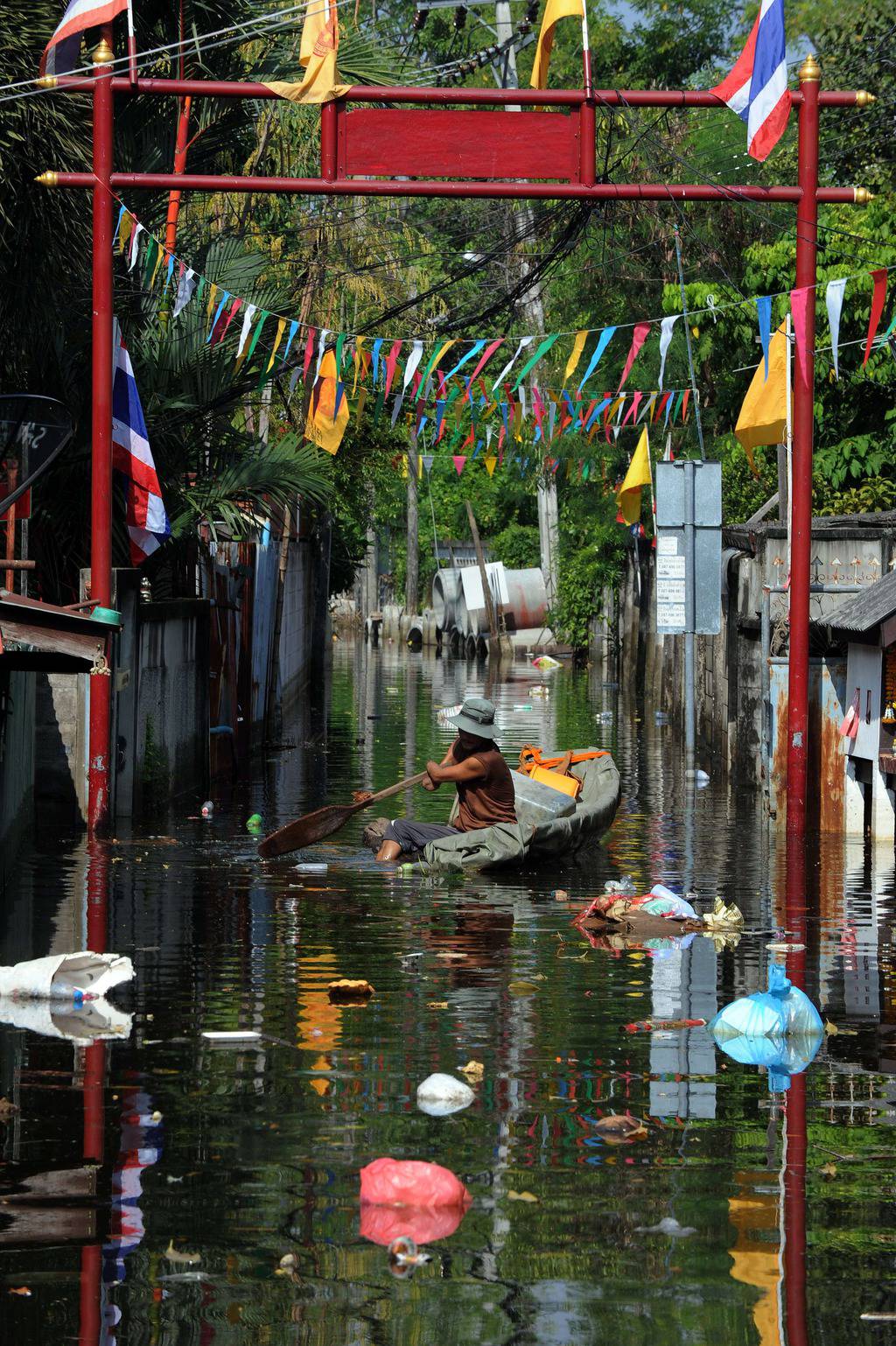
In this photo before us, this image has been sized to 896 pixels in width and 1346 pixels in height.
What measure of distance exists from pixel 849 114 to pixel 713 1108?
81.0 ft

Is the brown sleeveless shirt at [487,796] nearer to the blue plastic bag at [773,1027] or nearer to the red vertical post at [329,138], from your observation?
the red vertical post at [329,138]

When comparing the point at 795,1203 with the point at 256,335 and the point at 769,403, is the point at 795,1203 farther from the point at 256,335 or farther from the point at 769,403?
the point at 256,335

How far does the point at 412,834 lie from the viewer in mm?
15766

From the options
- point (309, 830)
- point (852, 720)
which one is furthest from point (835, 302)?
point (309, 830)

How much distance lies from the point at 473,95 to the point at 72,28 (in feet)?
10.9

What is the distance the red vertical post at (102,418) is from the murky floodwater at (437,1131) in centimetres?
197

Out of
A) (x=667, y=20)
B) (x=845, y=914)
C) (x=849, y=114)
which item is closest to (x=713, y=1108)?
(x=845, y=914)

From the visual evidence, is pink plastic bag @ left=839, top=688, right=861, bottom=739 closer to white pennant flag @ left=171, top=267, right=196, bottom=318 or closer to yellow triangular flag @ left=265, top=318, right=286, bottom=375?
yellow triangular flag @ left=265, top=318, right=286, bottom=375


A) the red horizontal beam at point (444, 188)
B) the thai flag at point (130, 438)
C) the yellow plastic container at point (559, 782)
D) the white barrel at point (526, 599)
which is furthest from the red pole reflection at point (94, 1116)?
the white barrel at point (526, 599)

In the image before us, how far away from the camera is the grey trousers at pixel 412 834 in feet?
51.6

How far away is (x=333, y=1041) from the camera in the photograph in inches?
A: 351

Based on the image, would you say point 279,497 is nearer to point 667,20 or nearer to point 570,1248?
point 570,1248

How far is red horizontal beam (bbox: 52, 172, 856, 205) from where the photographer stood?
16062mm

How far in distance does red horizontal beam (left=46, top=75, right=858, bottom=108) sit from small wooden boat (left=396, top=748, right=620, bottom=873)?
575cm
